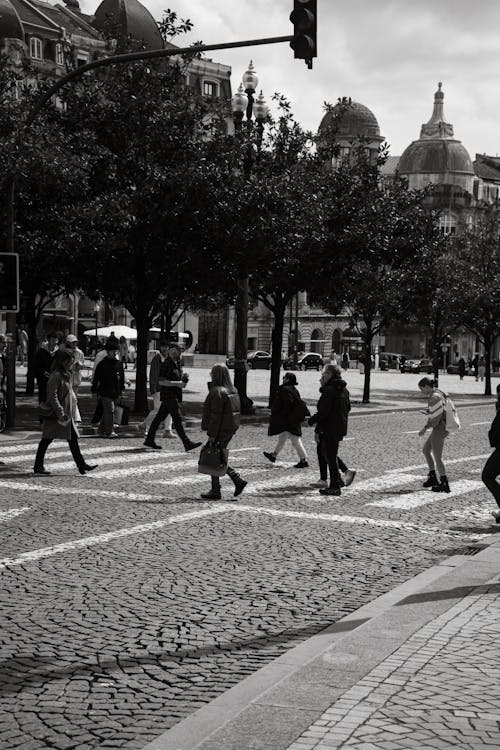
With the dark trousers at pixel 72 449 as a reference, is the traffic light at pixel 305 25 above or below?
above

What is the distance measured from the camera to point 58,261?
2467 cm

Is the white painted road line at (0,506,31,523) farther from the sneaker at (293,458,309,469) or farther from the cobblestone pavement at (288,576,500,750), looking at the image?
the cobblestone pavement at (288,576,500,750)

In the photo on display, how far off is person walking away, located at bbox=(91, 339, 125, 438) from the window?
6350cm

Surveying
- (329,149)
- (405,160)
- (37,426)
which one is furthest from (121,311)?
(37,426)

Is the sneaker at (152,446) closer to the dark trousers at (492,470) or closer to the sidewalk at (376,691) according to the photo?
the dark trousers at (492,470)

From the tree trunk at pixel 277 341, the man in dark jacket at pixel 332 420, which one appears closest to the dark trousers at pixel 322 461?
the man in dark jacket at pixel 332 420

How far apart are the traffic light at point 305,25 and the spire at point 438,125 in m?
117

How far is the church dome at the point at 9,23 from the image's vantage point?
2852 inches

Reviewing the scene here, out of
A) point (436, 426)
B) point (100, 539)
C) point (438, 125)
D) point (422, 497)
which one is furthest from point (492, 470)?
point (438, 125)

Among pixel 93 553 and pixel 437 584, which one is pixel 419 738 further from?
pixel 93 553

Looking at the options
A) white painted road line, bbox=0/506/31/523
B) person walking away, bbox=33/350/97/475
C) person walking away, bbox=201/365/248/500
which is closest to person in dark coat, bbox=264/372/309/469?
person walking away, bbox=33/350/97/475

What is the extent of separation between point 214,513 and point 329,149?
20.0 metres

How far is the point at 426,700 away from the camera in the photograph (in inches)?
209

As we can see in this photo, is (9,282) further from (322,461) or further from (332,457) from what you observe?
(332,457)
